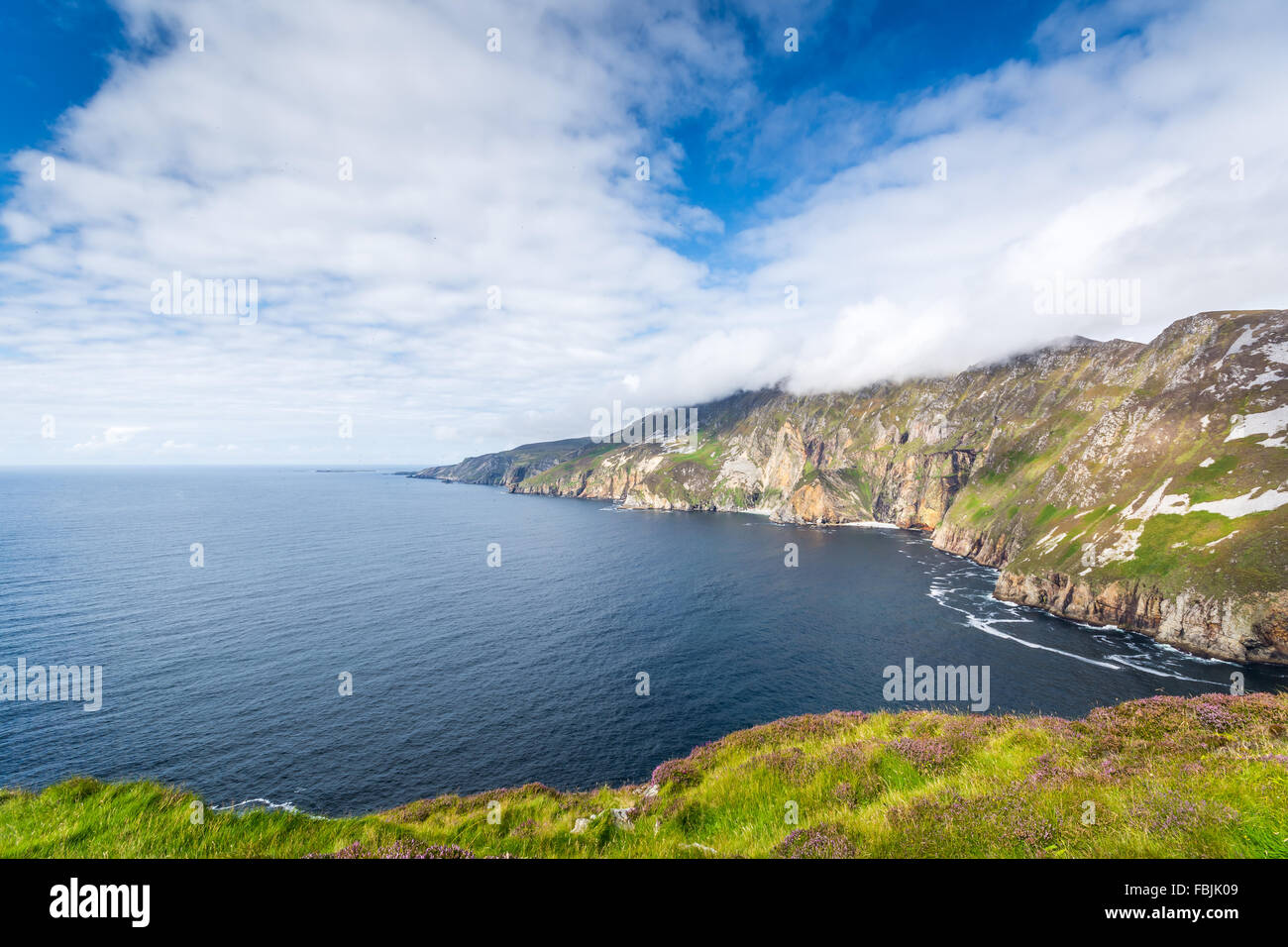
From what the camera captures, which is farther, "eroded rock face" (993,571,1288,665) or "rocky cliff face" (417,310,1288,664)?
"rocky cliff face" (417,310,1288,664)

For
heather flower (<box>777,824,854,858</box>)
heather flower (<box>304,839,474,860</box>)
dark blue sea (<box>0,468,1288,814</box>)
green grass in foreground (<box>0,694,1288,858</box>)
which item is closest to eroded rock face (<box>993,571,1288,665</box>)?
dark blue sea (<box>0,468,1288,814</box>)

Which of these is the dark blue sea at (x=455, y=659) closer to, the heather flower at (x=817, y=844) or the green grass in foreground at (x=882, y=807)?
the green grass in foreground at (x=882, y=807)

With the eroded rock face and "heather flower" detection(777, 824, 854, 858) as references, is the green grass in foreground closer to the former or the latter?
"heather flower" detection(777, 824, 854, 858)

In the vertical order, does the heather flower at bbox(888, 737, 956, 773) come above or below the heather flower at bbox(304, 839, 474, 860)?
below

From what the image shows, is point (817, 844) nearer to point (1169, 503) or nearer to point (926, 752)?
point (926, 752)

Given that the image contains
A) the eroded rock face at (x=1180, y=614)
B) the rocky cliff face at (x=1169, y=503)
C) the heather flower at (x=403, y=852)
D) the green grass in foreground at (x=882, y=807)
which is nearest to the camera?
the green grass in foreground at (x=882, y=807)

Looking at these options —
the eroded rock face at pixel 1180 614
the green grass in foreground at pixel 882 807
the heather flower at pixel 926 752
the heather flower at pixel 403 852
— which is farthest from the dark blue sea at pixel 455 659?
the heather flower at pixel 403 852

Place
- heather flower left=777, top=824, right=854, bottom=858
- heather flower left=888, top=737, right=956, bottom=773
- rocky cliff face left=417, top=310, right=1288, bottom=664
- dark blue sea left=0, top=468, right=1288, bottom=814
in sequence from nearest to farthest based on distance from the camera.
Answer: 1. heather flower left=777, top=824, right=854, bottom=858
2. heather flower left=888, top=737, right=956, bottom=773
3. dark blue sea left=0, top=468, right=1288, bottom=814
4. rocky cliff face left=417, top=310, right=1288, bottom=664
